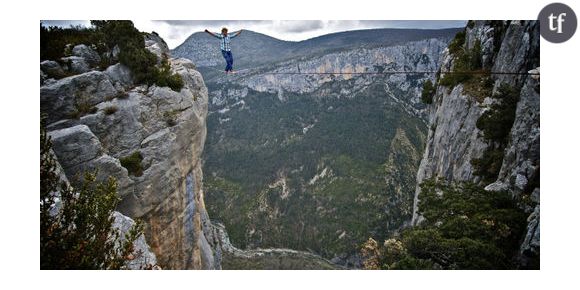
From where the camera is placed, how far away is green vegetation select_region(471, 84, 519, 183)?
55.8ft

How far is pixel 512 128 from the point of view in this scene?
622 inches

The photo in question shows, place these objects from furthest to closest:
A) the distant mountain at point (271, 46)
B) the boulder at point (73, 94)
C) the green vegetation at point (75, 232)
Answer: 1. the distant mountain at point (271, 46)
2. the boulder at point (73, 94)
3. the green vegetation at point (75, 232)

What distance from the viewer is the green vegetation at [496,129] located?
55.8ft

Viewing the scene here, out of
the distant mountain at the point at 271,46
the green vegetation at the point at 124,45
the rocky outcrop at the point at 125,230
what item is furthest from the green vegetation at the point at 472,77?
the distant mountain at the point at 271,46

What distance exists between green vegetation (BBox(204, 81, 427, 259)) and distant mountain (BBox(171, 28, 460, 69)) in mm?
19307

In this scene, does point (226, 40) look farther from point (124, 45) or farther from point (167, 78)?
point (124, 45)

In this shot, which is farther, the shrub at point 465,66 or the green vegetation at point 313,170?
the green vegetation at point 313,170

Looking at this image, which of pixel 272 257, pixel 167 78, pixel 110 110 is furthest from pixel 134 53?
pixel 272 257

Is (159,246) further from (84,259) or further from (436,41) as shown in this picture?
(436,41)

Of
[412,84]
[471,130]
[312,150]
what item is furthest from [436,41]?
[471,130]

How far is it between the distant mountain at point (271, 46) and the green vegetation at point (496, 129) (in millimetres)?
128696

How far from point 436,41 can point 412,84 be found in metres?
17.1
